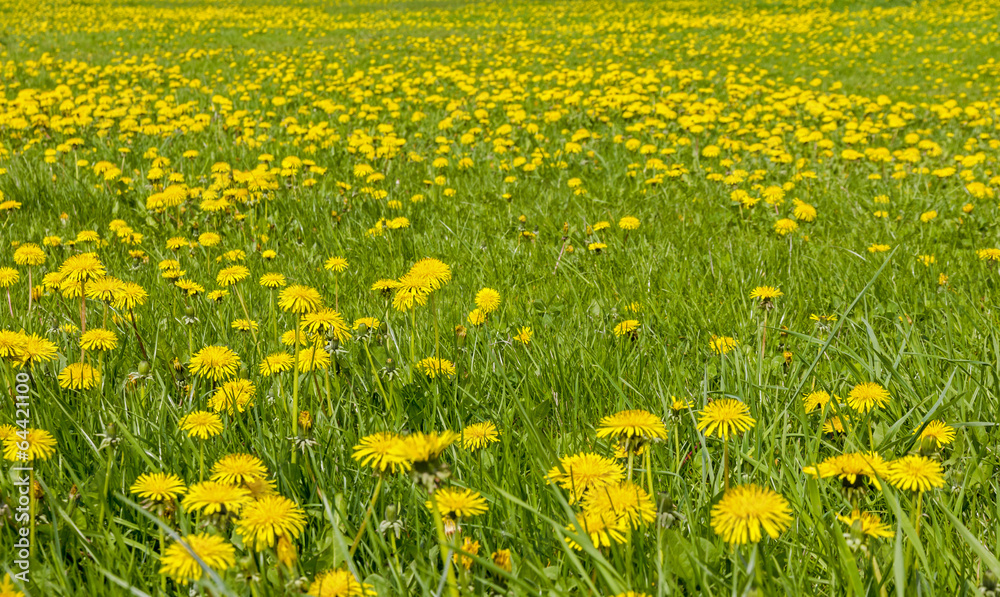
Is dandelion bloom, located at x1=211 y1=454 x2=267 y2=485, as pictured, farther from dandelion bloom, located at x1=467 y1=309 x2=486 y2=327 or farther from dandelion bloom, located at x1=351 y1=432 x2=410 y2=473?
dandelion bloom, located at x1=467 y1=309 x2=486 y2=327

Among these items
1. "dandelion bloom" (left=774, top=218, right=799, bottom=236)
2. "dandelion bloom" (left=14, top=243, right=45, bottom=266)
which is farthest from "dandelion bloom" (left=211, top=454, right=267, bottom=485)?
"dandelion bloom" (left=774, top=218, right=799, bottom=236)

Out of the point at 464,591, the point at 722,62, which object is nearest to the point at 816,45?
the point at 722,62

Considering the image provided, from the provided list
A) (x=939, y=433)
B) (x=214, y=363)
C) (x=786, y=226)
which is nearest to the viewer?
(x=939, y=433)

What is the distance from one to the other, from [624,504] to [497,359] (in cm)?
93

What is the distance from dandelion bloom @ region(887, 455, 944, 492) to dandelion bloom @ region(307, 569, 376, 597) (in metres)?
0.77

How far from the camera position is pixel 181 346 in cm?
217

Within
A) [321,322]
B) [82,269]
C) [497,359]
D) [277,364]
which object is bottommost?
[497,359]

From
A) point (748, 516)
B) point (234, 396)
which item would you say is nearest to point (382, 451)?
point (748, 516)

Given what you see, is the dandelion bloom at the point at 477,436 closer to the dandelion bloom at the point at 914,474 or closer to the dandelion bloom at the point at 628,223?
the dandelion bloom at the point at 914,474

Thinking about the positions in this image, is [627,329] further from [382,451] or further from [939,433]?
[382,451]

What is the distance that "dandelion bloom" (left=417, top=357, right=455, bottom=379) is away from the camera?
5.68 feet

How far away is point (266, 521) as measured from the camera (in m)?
0.93

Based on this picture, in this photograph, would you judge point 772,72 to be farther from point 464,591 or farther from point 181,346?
point 464,591

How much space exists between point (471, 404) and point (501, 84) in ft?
24.5
